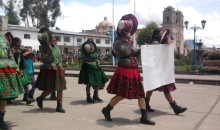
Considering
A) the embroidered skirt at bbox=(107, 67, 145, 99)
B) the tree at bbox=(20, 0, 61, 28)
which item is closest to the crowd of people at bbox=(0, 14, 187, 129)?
the embroidered skirt at bbox=(107, 67, 145, 99)

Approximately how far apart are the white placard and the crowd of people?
0.54ft

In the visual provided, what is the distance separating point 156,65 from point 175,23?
99941mm

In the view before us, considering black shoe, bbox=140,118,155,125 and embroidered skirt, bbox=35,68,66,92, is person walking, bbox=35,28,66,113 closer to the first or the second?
embroidered skirt, bbox=35,68,66,92

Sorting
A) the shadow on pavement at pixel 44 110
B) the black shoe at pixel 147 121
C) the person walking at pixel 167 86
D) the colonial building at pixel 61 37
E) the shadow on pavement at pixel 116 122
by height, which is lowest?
the shadow on pavement at pixel 116 122

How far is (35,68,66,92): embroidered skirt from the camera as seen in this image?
20.8 feet

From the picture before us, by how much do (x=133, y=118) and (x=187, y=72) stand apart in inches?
511

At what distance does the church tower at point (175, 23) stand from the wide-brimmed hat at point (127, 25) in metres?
92.7

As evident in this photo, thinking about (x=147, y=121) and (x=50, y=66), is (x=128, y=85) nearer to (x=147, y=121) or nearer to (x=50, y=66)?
(x=147, y=121)

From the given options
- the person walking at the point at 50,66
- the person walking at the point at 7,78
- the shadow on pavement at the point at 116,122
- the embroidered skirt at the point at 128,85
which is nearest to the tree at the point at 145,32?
the person walking at the point at 50,66

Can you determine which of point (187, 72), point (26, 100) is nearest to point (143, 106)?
point (26, 100)

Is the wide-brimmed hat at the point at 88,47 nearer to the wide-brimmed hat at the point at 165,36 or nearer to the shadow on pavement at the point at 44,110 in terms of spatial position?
the shadow on pavement at the point at 44,110

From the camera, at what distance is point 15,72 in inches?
197

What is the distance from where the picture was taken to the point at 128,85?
5.36 meters

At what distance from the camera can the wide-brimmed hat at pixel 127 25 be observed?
5414mm
